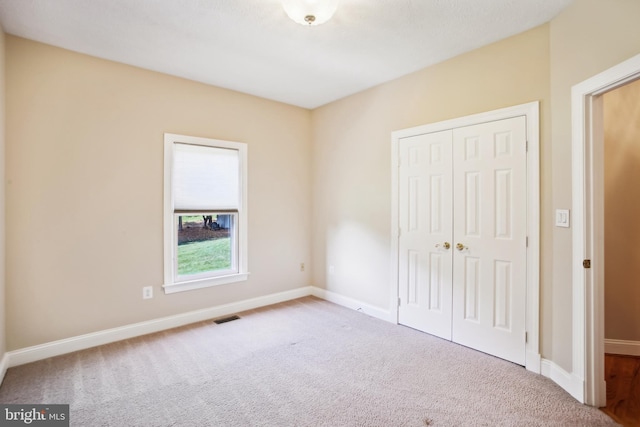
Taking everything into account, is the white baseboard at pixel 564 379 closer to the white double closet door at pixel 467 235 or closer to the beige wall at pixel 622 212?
the white double closet door at pixel 467 235

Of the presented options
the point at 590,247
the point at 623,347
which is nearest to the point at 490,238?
the point at 590,247

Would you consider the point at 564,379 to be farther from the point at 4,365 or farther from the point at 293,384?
the point at 4,365

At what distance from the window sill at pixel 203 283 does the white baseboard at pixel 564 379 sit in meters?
3.19

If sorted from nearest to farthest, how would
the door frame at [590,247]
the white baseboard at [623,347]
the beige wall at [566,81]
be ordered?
1. the beige wall at [566,81]
2. the door frame at [590,247]
3. the white baseboard at [623,347]

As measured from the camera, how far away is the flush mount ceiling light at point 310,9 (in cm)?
200

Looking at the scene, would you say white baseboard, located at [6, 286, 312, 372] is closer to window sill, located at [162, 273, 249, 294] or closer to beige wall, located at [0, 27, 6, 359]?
beige wall, located at [0, 27, 6, 359]

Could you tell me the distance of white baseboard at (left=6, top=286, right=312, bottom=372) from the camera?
270 centimetres

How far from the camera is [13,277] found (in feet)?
8.75

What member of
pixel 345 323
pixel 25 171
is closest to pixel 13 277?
pixel 25 171

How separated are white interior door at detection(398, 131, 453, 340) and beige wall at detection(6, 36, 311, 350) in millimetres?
2170

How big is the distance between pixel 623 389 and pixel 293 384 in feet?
8.00

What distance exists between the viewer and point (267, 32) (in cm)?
260

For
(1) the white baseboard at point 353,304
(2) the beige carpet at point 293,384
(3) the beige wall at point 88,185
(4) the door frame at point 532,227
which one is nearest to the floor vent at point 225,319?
(3) the beige wall at point 88,185

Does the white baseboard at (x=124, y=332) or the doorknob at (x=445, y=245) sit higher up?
the doorknob at (x=445, y=245)
